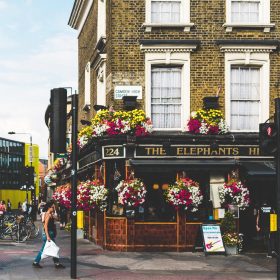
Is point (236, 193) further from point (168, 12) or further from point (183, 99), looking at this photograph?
point (168, 12)

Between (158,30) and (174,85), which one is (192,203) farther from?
(158,30)

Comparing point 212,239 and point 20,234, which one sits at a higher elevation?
point 212,239

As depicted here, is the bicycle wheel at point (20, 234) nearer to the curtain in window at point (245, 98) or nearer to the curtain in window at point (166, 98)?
the curtain in window at point (166, 98)

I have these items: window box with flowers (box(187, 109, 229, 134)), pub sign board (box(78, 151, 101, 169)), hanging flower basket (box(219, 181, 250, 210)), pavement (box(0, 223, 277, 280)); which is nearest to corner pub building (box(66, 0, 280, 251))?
window box with flowers (box(187, 109, 229, 134))

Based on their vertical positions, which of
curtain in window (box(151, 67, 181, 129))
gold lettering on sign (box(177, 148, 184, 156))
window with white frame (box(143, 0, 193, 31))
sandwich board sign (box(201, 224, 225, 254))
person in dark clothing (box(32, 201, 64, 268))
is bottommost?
sandwich board sign (box(201, 224, 225, 254))

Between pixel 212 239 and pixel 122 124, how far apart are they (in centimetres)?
450

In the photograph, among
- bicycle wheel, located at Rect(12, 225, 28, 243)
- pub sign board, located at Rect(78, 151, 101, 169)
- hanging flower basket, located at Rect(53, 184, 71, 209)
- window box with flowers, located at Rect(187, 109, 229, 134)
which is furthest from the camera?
hanging flower basket, located at Rect(53, 184, 71, 209)

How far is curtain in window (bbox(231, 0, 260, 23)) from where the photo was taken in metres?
23.2

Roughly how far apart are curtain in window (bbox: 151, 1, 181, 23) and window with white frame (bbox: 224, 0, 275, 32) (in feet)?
5.57

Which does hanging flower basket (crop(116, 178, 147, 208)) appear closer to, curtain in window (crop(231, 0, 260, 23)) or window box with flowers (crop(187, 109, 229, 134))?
window box with flowers (crop(187, 109, 229, 134))

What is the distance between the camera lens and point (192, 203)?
21.5 metres

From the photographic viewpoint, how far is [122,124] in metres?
21.7

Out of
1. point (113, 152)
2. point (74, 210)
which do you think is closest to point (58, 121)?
point (74, 210)

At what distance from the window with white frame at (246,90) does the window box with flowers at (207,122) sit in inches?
28.0
